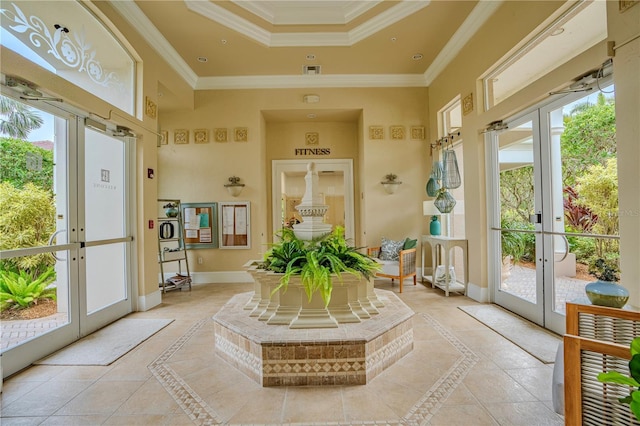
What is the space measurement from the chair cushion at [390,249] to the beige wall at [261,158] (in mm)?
343

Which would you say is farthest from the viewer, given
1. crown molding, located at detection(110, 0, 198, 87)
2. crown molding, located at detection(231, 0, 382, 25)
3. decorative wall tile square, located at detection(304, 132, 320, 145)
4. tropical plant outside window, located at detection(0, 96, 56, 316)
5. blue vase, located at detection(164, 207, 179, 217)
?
decorative wall tile square, located at detection(304, 132, 320, 145)

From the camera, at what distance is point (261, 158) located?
18.4ft

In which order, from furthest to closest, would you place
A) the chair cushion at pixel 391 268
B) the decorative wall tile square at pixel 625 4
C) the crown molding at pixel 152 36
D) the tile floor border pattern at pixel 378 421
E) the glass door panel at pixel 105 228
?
the chair cushion at pixel 391 268 < the crown molding at pixel 152 36 < the glass door panel at pixel 105 228 < the decorative wall tile square at pixel 625 4 < the tile floor border pattern at pixel 378 421

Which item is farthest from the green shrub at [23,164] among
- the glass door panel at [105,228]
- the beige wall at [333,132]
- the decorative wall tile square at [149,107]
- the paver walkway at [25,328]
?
the decorative wall tile square at [149,107]

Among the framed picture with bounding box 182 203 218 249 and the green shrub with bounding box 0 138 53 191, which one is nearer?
the green shrub with bounding box 0 138 53 191

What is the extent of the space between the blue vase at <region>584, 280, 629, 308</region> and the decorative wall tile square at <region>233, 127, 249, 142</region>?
202 inches

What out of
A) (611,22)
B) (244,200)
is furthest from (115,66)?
(611,22)

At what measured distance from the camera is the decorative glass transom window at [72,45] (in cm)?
238

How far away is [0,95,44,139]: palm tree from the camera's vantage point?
2258 millimetres

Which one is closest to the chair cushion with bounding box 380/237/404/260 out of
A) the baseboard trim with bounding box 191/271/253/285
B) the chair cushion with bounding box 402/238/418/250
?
the chair cushion with bounding box 402/238/418/250

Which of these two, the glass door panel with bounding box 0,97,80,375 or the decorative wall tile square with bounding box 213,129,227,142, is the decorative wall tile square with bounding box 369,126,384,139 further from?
the glass door panel with bounding box 0,97,80,375

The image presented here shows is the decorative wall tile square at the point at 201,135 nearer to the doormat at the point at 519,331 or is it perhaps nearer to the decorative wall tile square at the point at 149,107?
the decorative wall tile square at the point at 149,107

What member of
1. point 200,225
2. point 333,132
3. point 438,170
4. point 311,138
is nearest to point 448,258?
point 438,170

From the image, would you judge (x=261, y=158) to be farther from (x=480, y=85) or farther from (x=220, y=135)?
(x=480, y=85)
